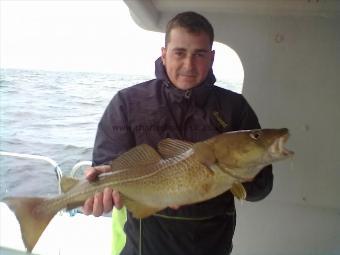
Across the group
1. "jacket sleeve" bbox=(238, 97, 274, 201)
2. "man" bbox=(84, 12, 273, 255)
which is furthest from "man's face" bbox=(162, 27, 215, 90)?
"jacket sleeve" bbox=(238, 97, 274, 201)

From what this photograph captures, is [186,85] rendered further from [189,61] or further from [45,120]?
[45,120]

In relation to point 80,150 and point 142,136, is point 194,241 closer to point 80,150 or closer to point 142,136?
Result: point 142,136

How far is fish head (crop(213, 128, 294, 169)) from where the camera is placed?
0.75m

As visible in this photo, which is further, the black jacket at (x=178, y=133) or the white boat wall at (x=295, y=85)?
the white boat wall at (x=295, y=85)

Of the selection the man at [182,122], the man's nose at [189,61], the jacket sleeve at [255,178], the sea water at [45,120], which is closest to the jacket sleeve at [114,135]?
the man at [182,122]

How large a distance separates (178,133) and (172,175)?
233 millimetres

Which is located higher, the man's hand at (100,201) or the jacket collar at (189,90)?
the jacket collar at (189,90)

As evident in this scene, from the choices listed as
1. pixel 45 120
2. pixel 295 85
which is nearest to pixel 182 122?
pixel 295 85

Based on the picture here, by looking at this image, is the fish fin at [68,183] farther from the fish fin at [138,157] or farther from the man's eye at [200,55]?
the man's eye at [200,55]

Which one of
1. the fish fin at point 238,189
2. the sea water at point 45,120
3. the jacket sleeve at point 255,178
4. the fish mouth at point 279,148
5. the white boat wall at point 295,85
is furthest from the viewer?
the sea water at point 45,120

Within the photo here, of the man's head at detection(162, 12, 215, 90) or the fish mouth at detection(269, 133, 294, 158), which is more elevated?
the man's head at detection(162, 12, 215, 90)

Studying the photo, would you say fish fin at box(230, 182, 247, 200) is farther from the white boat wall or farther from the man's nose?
the white boat wall

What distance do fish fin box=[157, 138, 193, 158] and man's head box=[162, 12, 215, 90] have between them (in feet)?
0.77

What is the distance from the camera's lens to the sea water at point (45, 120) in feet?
9.36
